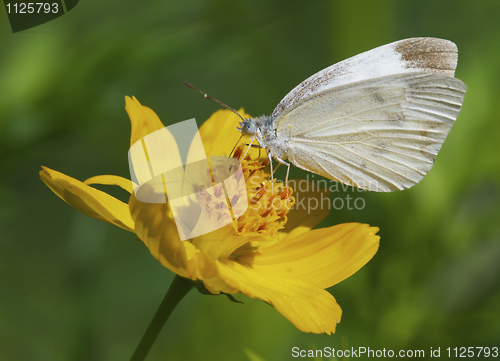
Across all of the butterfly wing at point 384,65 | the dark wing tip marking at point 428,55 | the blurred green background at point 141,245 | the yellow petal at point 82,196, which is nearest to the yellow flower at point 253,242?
the yellow petal at point 82,196

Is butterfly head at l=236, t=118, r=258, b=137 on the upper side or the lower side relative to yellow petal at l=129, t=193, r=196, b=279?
upper

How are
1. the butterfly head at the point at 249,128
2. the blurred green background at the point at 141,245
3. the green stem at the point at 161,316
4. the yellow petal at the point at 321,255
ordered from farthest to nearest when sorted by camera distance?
1. the butterfly head at the point at 249,128
2. the yellow petal at the point at 321,255
3. the blurred green background at the point at 141,245
4. the green stem at the point at 161,316

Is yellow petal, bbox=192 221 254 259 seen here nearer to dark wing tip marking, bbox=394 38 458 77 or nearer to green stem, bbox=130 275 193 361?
green stem, bbox=130 275 193 361

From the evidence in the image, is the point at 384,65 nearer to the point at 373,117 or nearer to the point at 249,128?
the point at 373,117

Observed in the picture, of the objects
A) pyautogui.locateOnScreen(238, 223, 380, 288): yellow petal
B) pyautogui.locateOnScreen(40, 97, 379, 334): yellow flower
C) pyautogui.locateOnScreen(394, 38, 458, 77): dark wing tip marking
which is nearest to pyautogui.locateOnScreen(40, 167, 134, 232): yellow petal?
pyautogui.locateOnScreen(40, 97, 379, 334): yellow flower

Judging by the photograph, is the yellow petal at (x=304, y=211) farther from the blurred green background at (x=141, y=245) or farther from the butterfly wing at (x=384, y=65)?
the butterfly wing at (x=384, y=65)

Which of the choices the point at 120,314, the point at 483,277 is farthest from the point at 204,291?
the point at 483,277

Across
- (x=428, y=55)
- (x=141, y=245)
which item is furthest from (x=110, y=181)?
(x=428, y=55)
